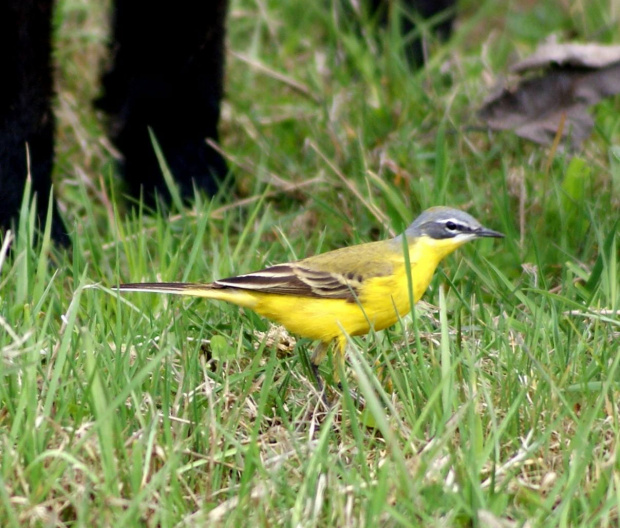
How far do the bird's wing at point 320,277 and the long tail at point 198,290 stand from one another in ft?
0.12

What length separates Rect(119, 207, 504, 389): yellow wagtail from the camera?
3.59 metres

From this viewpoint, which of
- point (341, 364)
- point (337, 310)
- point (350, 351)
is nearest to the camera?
point (350, 351)

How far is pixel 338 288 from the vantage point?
12.1ft

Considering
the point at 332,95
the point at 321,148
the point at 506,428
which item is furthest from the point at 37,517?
the point at 332,95

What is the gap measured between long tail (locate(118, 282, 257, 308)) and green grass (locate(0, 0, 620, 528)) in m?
0.14

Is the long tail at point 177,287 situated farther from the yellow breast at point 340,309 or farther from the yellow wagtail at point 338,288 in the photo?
the yellow breast at point 340,309

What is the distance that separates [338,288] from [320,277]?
78 mm

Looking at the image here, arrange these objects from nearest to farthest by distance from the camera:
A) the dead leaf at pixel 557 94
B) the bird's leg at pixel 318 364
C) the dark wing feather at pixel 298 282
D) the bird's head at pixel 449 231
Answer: the bird's leg at pixel 318 364, the dark wing feather at pixel 298 282, the bird's head at pixel 449 231, the dead leaf at pixel 557 94

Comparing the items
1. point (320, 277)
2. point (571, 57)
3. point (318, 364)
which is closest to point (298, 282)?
point (320, 277)

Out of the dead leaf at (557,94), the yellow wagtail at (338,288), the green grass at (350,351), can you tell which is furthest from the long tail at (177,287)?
the dead leaf at (557,94)

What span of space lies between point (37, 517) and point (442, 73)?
14.5 ft

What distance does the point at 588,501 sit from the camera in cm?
278

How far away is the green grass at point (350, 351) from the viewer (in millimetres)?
2725

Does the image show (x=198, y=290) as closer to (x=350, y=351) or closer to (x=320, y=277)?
(x=320, y=277)
